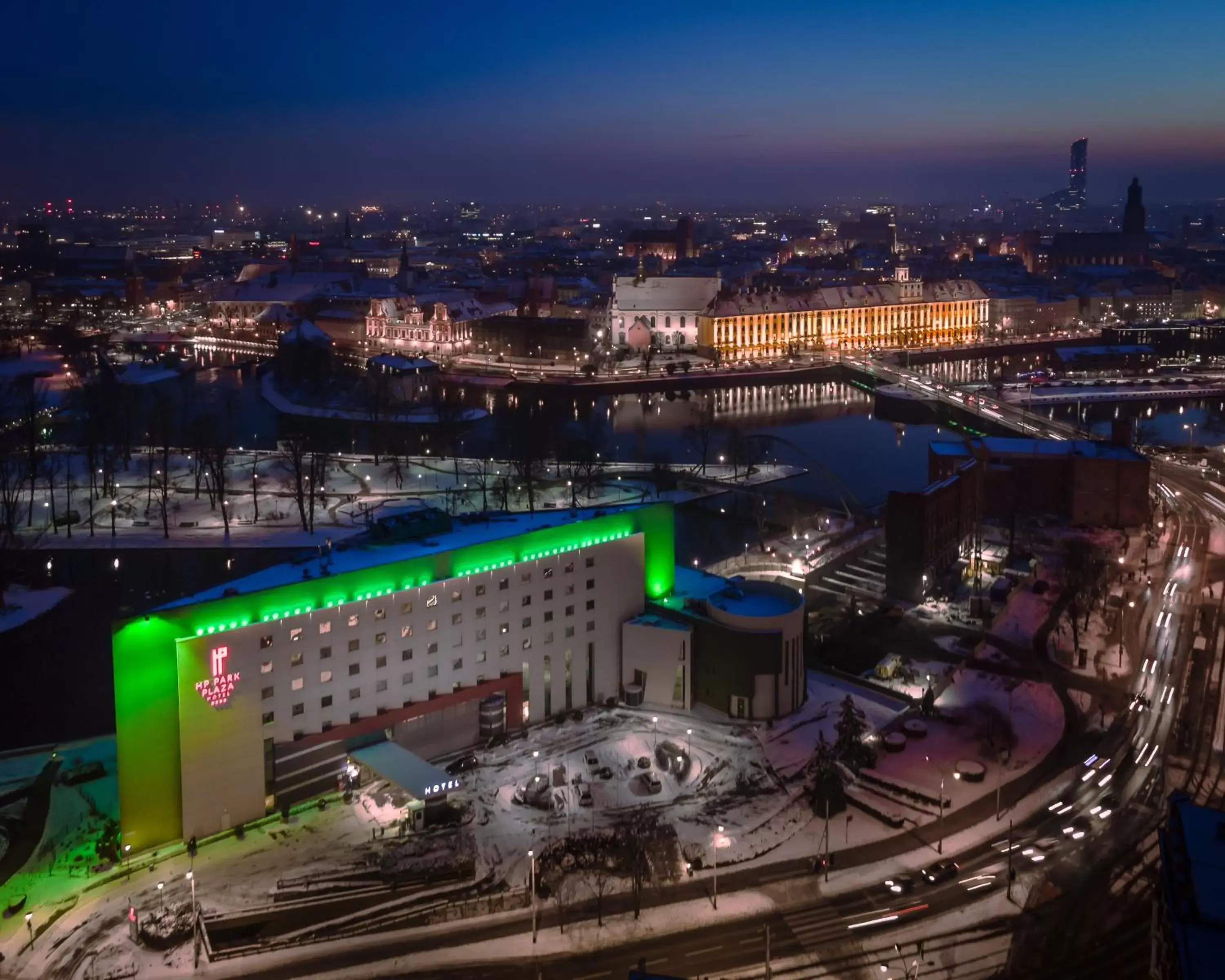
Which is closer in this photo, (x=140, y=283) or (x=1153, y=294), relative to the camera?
(x=1153, y=294)

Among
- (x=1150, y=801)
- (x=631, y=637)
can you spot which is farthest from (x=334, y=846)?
(x=1150, y=801)

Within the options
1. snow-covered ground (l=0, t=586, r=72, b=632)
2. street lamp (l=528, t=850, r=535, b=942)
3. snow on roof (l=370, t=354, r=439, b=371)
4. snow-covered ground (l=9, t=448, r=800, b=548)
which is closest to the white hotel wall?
street lamp (l=528, t=850, r=535, b=942)

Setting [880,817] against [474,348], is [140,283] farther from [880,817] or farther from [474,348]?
[880,817]

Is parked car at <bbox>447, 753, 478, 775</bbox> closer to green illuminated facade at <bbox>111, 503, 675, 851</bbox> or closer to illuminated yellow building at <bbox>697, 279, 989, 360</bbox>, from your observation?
green illuminated facade at <bbox>111, 503, 675, 851</bbox>

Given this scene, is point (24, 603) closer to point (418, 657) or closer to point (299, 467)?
point (299, 467)

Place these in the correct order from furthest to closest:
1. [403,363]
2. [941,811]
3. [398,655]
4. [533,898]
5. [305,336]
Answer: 1. [305,336]
2. [403,363]
3. [398,655]
4. [941,811]
5. [533,898]

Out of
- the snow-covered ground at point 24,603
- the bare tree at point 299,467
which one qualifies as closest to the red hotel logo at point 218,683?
the snow-covered ground at point 24,603

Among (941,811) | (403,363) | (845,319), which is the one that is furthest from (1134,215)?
Result: (941,811)
